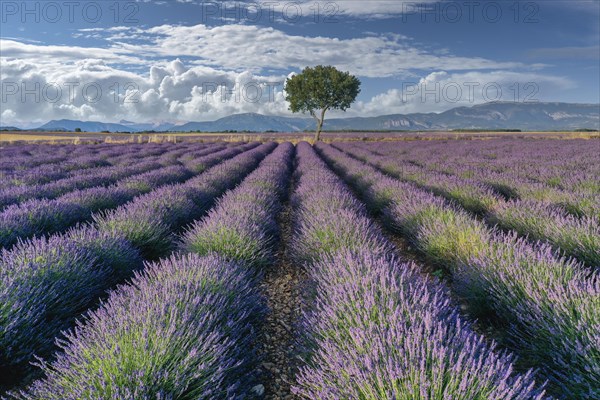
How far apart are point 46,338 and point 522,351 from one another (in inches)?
130

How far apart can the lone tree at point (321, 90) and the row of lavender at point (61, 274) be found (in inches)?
1296

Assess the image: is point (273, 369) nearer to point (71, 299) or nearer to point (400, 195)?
point (71, 299)

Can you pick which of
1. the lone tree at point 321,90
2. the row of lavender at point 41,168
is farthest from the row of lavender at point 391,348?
the lone tree at point 321,90

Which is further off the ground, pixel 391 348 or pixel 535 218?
pixel 535 218

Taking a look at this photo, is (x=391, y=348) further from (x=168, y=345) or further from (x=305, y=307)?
(x=305, y=307)

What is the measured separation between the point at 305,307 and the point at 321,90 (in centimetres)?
3493

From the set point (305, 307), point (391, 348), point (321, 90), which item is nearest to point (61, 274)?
point (305, 307)

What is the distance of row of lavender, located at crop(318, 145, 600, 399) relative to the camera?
74.5 inches

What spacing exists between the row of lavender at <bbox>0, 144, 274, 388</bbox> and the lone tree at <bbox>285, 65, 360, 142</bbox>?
3291 centimetres

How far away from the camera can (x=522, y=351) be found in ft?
7.42

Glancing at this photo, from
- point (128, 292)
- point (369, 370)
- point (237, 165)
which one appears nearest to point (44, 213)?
point (128, 292)

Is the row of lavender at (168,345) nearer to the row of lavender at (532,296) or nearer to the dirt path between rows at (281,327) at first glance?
the dirt path between rows at (281,327)

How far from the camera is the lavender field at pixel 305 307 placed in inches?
62.6

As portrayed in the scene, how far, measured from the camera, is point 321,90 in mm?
35562
